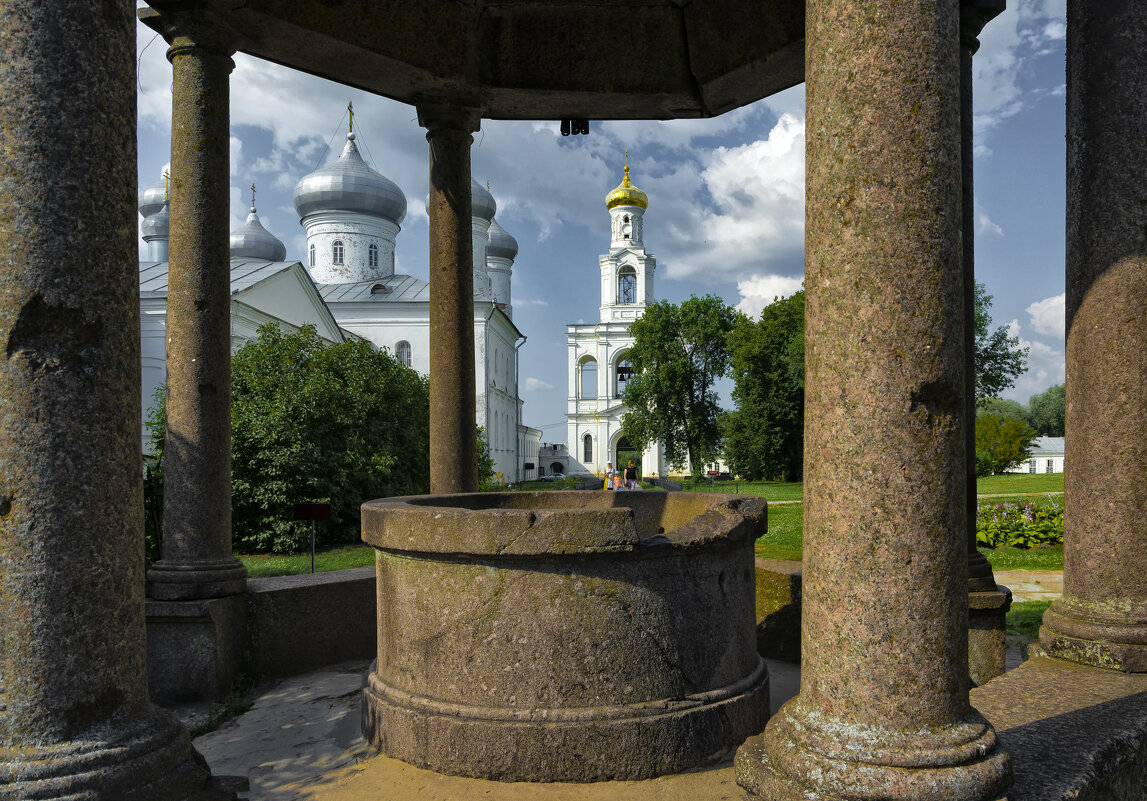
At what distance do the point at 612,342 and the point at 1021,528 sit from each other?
47.8 m

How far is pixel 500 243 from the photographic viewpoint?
192ft

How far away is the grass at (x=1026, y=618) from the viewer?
7302 mm

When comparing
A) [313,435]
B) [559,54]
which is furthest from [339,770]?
[313,435]

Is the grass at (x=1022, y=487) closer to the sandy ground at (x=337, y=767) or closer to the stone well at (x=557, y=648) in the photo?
the stone well at (x=557, y=648)

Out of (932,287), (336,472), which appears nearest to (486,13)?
(932,287)

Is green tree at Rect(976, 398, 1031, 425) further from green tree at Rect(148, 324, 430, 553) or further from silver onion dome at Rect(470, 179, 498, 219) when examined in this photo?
green tree at Rect(148, 324, 430, 553)

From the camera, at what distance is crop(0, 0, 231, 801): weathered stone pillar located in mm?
2529

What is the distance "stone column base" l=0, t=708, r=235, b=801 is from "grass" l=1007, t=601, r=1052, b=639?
6478 millimetres

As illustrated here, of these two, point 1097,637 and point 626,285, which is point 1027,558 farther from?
point 626,285

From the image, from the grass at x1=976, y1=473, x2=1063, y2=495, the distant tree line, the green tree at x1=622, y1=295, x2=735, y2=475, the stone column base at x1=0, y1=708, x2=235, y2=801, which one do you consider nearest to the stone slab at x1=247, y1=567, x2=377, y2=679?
the stone column base at x1=0, y1=708, x2=235, y2=801

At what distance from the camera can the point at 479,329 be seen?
45000 millimetres

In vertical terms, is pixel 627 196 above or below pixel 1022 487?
above

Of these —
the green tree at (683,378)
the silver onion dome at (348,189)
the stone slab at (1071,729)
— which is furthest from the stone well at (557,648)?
the silver onion dome at (348,189)

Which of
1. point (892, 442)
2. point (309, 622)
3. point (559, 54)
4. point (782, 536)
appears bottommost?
point (782, 536)
